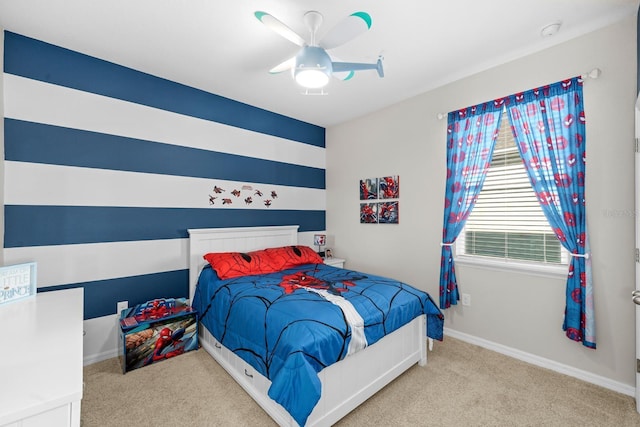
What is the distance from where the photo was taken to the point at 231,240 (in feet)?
10.8

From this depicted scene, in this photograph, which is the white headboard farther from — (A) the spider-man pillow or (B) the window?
(B) the window

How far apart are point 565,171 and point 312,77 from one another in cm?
205

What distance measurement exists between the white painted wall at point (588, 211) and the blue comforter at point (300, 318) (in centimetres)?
76

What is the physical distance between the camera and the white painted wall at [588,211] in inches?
80.0

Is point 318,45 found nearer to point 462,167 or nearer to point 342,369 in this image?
point 462,167

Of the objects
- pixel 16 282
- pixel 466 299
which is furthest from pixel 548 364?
pixel 16 282

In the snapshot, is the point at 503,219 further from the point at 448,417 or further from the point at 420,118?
the point at 448,417

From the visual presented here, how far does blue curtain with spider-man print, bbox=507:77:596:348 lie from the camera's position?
7.04ft

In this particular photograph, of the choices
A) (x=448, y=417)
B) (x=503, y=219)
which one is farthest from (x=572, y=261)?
(x=448, y=417)

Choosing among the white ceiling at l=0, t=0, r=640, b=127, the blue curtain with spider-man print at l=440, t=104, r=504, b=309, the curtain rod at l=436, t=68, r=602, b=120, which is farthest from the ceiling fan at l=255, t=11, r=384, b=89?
the curtain rod at l=436, t=68, r=602, b=120

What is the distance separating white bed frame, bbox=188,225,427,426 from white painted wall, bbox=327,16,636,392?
87cm

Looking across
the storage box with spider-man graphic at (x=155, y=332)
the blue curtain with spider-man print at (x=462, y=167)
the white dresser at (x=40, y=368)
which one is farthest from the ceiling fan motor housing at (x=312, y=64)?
the storage box with spider-man graphic at (x=155, y=332)

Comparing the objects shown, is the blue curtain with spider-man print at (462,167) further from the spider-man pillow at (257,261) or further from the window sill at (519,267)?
the spider-man pillow at (257,261)

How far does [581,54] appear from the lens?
220cm
